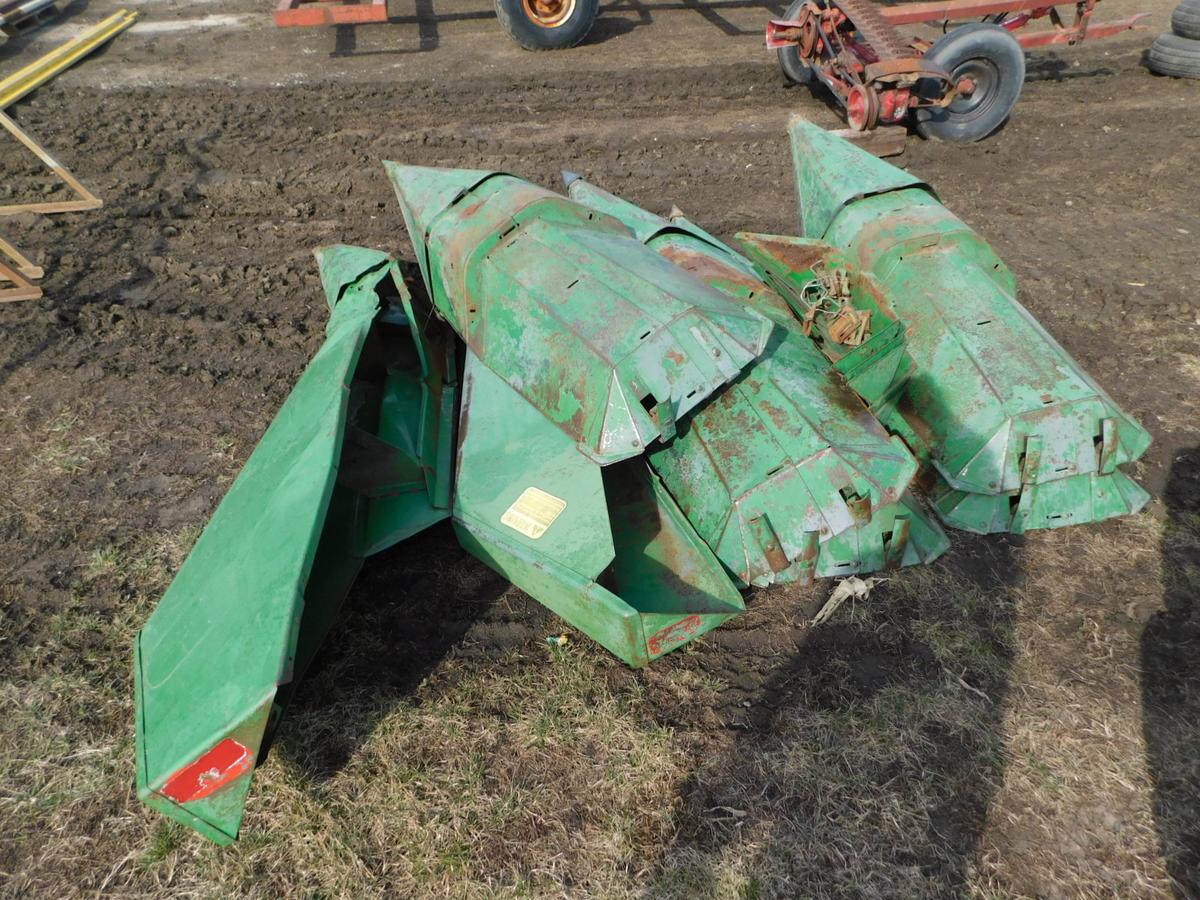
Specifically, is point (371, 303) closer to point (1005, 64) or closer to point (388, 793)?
point (388, 793)

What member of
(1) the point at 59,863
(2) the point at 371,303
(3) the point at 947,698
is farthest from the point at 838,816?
(2) the point at 371,303

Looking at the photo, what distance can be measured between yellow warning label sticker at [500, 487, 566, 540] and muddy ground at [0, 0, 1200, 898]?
1.98 ft

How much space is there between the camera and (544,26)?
379 inches

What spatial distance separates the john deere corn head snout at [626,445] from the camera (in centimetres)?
285

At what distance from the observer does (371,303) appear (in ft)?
13.8

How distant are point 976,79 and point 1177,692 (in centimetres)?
666

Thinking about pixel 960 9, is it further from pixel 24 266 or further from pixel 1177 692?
pixel 24 266

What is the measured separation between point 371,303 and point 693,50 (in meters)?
7.82

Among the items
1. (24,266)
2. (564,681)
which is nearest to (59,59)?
(24,266)

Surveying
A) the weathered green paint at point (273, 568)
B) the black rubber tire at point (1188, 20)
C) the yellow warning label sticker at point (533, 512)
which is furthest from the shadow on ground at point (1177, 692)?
the black rubber tire at point (1188, 20)

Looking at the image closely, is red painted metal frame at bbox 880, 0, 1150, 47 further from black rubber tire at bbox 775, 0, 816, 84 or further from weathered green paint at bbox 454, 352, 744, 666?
weathered green paint at bbox 454, 352, 744, 666

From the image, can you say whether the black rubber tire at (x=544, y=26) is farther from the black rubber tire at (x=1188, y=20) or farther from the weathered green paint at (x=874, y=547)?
the weathered green paint at (x=874, y=547)

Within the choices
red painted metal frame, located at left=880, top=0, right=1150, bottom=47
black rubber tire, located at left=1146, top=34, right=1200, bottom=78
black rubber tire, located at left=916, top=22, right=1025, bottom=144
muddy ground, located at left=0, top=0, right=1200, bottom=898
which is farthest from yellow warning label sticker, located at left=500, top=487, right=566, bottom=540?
black rubber tire, located at left=1146, top=34, right=1200, bottom=78

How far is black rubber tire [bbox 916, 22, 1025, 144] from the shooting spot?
696 cm
